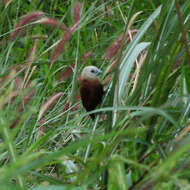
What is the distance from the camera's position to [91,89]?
2.26 meters

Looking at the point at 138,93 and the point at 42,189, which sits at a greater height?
the point at 42,189

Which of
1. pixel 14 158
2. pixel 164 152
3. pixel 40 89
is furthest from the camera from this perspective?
pixel 40 89

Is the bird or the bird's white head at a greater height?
the bird's white head

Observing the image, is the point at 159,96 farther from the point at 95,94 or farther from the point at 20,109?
the point at 95,94

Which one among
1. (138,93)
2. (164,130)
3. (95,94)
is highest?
(138,93)

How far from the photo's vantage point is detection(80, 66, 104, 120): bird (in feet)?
7.18

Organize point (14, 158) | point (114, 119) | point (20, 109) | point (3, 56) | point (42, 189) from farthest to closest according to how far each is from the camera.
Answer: point (3, 56) → point (20, 109) → point (114, 119) → point (14, 158) → point (42, 189)

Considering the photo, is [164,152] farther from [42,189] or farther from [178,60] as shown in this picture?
[42,189]

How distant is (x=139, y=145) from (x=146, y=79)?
0.21 m

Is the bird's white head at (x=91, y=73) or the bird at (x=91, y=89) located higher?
the bird's white head at (x=91, y=73)

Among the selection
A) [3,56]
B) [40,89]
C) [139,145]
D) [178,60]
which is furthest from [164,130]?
[3,56]

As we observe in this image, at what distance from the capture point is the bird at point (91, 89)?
219cm

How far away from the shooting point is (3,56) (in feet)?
7.43

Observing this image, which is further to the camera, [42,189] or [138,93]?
[138,93]
